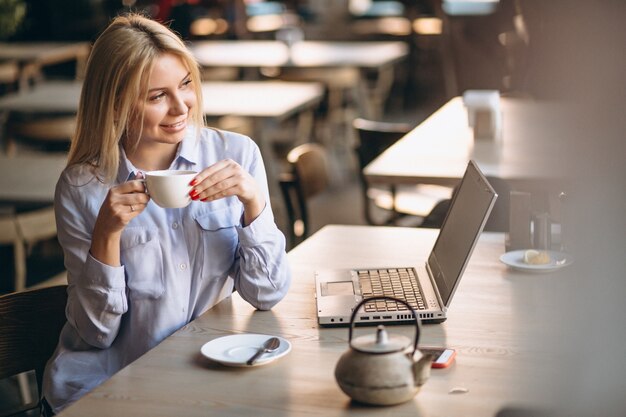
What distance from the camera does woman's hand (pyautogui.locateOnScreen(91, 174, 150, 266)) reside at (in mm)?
1653

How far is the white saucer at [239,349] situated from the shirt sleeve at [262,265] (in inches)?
7.6

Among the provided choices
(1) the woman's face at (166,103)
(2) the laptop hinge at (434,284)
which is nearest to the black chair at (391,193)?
(2) the laptop hinge at (434,284)

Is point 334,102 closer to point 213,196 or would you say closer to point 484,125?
point 484,125

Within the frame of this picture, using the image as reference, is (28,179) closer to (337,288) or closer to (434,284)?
(337,288)

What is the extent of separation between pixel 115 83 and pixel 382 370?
865mm

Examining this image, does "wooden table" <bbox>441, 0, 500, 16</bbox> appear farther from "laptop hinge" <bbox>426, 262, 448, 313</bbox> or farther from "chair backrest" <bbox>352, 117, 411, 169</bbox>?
"laptop hinge" <bbox>426, 262, 448, 313</bbox>

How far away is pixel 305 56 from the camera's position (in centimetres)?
699

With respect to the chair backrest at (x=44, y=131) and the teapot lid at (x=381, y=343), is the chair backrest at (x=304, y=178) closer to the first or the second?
the teapot lid at (x=381, y=343)

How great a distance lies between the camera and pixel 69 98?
5582 mm

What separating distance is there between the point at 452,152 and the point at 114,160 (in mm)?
1787

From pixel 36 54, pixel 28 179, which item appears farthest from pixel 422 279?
pixel 36 54

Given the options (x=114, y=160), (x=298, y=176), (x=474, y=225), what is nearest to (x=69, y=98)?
(x=298, y=176)

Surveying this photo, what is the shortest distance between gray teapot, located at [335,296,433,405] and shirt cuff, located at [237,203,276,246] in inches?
23.1

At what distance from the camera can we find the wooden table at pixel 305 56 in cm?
667
